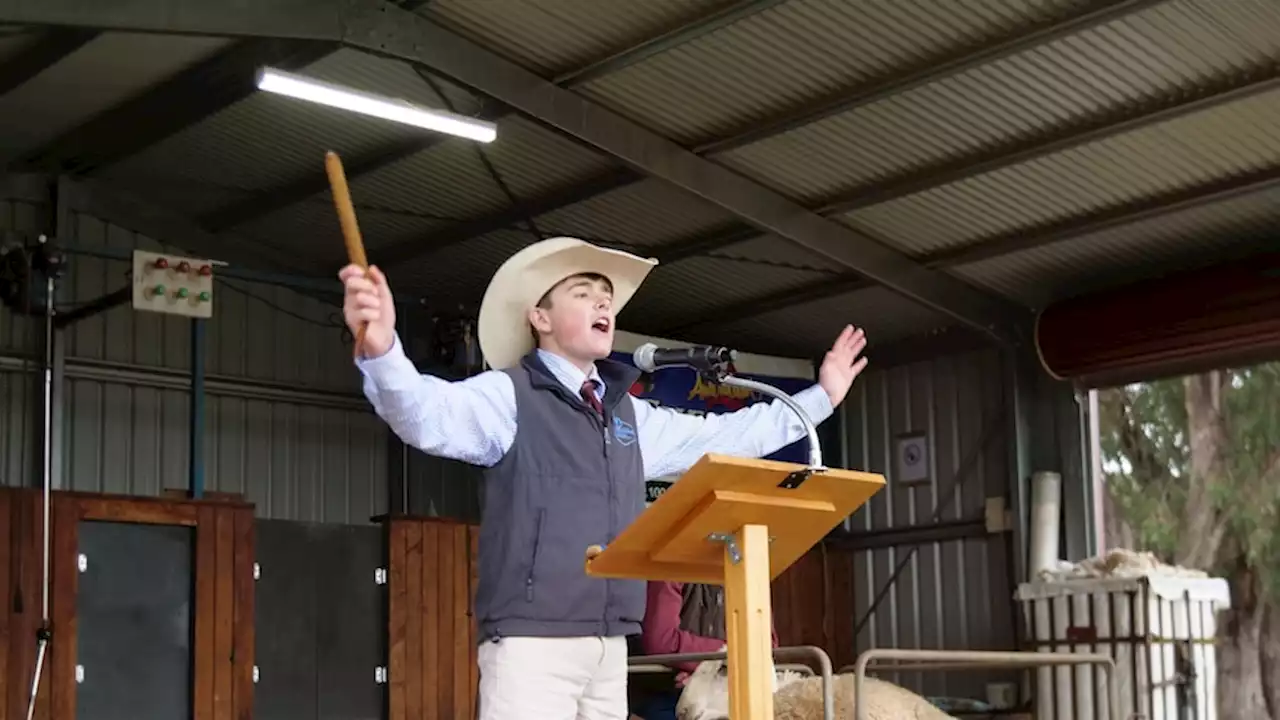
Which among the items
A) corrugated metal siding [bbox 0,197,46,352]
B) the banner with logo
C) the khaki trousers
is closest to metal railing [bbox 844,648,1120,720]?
the khaki trousers

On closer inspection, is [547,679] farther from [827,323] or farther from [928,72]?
[827,323]

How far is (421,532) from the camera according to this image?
1301 centimetres

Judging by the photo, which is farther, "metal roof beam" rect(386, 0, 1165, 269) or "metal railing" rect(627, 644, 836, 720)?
"metal roof beam" rect(386, 0, 1165, 269)

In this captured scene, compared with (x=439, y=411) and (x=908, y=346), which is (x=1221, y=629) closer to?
(x=908, y=346)

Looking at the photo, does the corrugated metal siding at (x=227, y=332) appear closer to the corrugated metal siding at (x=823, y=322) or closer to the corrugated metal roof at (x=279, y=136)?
the corrugated metal roof at (x=279, y=136)

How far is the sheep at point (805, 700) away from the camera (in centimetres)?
614

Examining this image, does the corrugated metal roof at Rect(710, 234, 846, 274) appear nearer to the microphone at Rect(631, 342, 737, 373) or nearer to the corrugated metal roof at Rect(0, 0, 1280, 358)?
the corrugated metal roof at Rect(0, 0, 1280, 358)

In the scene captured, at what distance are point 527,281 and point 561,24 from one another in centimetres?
635

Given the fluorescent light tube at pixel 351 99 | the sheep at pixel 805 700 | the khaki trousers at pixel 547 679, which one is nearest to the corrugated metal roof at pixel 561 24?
the fluorescent light tube at pixel 351 99

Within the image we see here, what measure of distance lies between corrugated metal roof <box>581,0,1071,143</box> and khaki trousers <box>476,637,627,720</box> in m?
6.31

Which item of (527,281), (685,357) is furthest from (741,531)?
(527,281)

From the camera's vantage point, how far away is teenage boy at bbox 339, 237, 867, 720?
3832 millimetres

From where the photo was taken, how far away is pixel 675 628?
20.0 feet

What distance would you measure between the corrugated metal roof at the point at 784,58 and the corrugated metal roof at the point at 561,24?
257 millimetres
